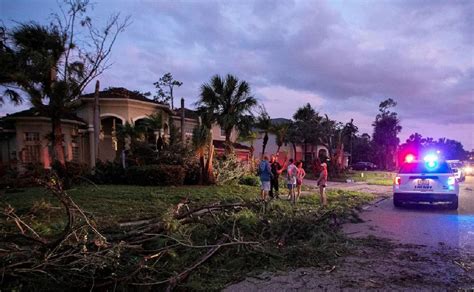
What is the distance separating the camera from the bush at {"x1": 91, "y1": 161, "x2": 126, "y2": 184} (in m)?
17.9

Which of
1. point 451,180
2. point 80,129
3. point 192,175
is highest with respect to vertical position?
point 80,129

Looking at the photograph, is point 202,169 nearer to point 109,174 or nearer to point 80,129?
point 109,174

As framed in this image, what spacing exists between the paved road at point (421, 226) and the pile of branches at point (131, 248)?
208 cm

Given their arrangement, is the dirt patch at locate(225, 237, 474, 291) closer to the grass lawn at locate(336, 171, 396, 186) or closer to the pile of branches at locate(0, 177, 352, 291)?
the pile of branches at locate(0, 177, 352, 291)

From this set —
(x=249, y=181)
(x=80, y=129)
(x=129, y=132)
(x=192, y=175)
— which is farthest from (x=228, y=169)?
(x=80, y=129)

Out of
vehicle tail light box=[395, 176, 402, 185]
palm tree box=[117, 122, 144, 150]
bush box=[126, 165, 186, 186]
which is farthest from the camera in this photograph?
palm tree box=[117, 122, 144, 150]

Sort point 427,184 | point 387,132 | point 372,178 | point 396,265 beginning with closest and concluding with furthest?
point 396,265 → point 427,184 → point 372,178 → point 387,132

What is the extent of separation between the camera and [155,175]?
17.0m

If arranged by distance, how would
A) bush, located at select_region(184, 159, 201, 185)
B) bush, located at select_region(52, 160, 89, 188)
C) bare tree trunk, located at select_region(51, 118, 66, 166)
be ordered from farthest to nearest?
bush, located at select_region(184, 159, 201, 185) → bare tree trunk, located at select_region(51, 118, 66, 166) → bush, located at select_region(52, 160, 89, 188)

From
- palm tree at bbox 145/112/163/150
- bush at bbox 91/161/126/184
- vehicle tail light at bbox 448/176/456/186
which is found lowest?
vehicle tail light at bbox 448/176/456/186

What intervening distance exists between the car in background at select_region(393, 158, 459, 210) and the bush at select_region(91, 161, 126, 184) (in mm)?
12218

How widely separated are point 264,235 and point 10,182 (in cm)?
1299

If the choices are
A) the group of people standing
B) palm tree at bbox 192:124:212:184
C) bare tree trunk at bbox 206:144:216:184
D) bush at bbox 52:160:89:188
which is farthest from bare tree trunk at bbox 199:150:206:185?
bush at bbox 52:160:89:188

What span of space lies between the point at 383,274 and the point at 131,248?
11.8 feet
